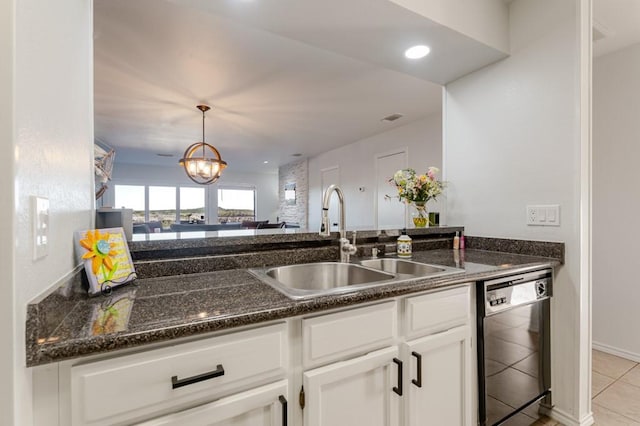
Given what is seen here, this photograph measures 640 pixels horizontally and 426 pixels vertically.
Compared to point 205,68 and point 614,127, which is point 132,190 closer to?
point 205,68

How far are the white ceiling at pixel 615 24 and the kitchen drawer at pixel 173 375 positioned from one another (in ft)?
9.13

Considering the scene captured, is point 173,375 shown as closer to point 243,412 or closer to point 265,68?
point 243,412

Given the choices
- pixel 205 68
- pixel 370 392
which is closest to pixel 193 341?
pixel 370 392

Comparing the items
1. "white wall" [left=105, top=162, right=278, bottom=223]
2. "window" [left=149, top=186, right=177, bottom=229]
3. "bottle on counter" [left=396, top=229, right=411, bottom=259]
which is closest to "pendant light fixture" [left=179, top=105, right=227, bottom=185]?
"bottle on counter" [left=396, top=229, right=411, bottom=259]

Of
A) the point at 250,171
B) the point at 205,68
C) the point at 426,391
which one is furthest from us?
the point at 250,171

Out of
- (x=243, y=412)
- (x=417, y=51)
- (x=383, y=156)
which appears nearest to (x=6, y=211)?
(x=243, y=412)

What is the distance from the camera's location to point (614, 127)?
7.62ft

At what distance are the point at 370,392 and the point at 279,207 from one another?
27.6 ft

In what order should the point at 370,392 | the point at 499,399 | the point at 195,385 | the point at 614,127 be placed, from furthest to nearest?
the point at 614,127
the point at 499,399
the point at 370,392
the point at 195,385

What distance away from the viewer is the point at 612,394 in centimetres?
181

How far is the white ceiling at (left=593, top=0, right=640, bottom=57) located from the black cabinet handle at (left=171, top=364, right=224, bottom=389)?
288 cm

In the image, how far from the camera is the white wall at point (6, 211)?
0.50m

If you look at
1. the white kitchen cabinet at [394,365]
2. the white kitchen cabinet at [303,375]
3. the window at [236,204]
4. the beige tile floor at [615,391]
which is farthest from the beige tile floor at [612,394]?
the window at [236,204]

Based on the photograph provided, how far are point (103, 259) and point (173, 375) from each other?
1.64 ft
